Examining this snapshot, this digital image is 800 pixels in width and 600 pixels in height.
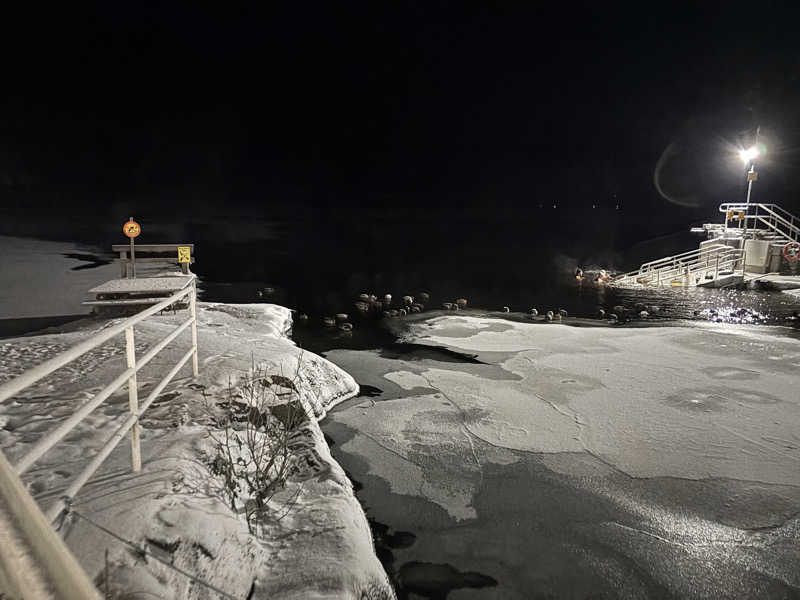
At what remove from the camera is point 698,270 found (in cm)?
2678

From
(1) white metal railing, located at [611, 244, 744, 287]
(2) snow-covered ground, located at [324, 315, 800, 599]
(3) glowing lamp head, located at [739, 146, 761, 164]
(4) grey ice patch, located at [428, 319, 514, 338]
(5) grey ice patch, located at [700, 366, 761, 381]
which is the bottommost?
(2) snow-covered ground, located at [324, 315, 800, 599]

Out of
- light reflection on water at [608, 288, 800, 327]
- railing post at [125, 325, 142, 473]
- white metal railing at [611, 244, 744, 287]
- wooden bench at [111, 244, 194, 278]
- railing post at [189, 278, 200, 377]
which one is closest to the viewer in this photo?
railing post at [125, 325, 142, 473]

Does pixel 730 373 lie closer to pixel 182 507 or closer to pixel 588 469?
pixel 588 469

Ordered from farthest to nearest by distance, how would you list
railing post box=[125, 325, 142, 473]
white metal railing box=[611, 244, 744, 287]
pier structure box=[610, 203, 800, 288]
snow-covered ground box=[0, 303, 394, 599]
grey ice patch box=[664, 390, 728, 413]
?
white metal railing box=[611, 244, 744, 287], pier structure box=[610, 203, 800, 288], grey ice patch box=[664, 390, 728, 413], railing post box=[125, 325, 142, 473], snow-covered ground box=[0, 303, 394, 599]

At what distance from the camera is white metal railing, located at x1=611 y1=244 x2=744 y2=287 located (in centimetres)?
2608

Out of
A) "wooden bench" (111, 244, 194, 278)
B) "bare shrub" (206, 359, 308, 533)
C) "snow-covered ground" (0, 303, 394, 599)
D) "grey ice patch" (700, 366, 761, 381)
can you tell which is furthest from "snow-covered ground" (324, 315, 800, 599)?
"wooden bench" (111, 244, 194, 278)

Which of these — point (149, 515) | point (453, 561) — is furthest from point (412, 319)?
point (149, 515)

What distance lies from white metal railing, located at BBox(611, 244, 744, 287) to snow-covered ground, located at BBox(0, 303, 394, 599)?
84.3 ft

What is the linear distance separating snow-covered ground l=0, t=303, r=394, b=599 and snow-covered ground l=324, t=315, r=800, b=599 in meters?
0.77

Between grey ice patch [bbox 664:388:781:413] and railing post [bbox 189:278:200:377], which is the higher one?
railing post [bbox 189:278:200:377]

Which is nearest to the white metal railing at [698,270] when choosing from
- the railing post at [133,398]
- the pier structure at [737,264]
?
the pier structure at [737,264]

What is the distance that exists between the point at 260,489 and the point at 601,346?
892cm

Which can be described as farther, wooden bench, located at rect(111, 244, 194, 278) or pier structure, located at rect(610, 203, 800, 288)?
pier structure, located at rect(610, 203, 800, 288)

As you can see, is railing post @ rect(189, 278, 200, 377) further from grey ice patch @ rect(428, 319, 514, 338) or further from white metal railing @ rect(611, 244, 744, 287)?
white metal railing @ rect(611, 244, 744, 287)
